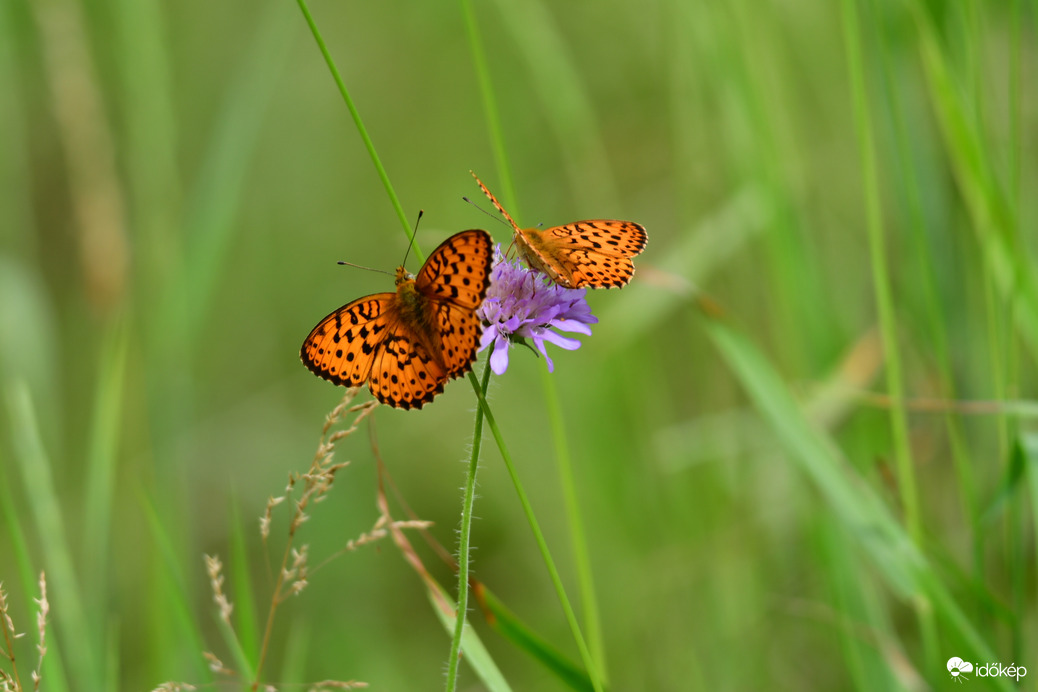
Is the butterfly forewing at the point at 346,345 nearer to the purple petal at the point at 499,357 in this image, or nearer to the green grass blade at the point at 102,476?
the purple petal at the point at 499,357

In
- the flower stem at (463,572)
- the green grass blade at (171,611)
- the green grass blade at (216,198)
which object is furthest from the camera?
the green grass blade at (216,198)

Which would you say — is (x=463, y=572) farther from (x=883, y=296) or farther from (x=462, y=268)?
(x=883, y=296)

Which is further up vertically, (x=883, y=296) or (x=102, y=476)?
(x=102, y=476)

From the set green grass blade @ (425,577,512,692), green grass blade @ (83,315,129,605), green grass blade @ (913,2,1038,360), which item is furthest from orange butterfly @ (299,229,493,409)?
green grass blade @ (913,2,1038,360)

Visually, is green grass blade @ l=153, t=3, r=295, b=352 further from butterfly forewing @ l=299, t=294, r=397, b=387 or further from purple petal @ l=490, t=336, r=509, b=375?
purple petal @ l=490, t=336, r=509, b=375

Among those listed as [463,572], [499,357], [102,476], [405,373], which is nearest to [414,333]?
[405,373]

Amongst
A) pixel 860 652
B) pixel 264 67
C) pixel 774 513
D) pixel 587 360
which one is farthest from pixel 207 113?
pixel 860 652

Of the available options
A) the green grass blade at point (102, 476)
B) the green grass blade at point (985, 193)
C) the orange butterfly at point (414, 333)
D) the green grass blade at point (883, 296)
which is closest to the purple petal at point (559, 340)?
the orange butterfly at point (414, 333)
